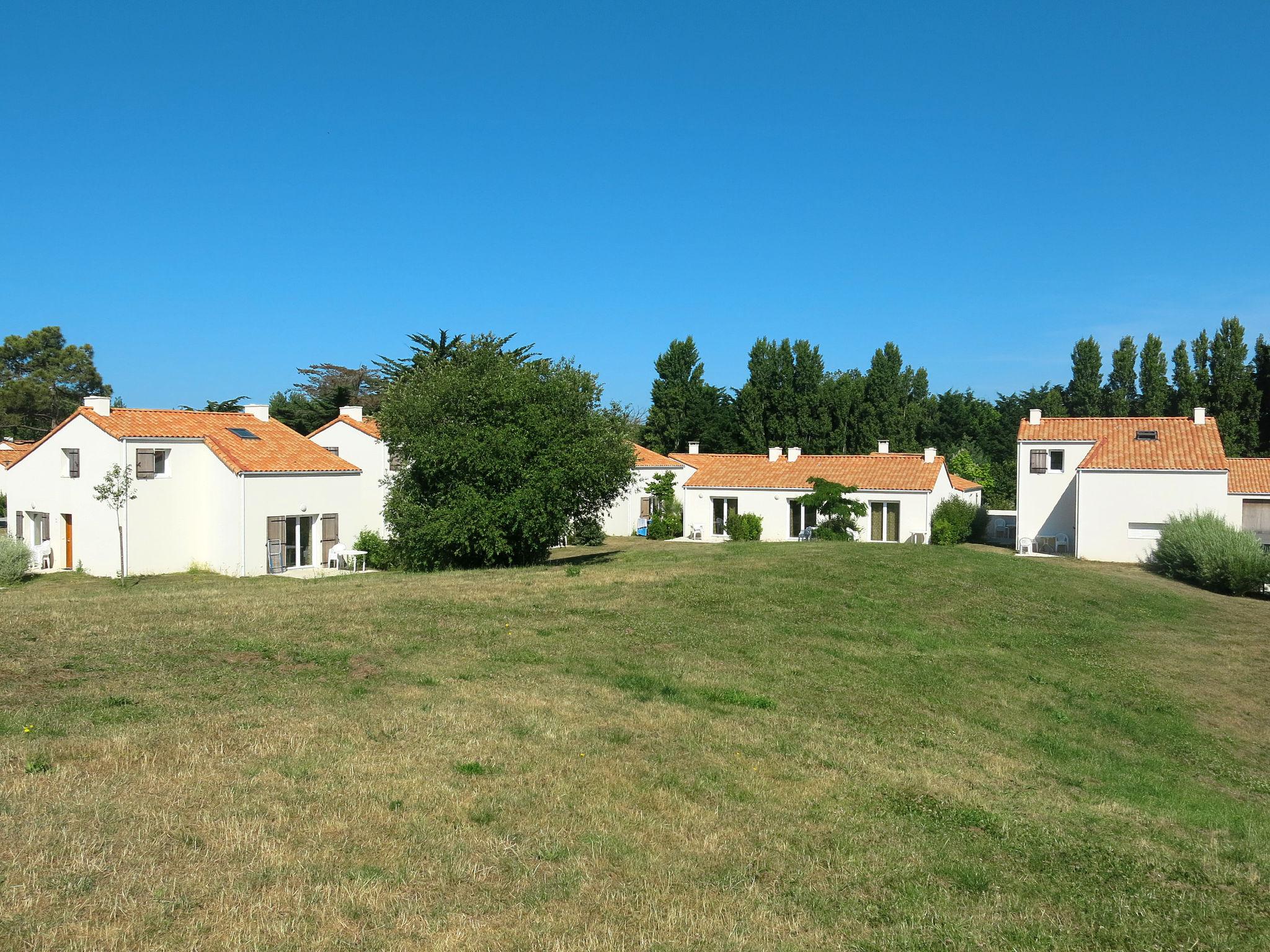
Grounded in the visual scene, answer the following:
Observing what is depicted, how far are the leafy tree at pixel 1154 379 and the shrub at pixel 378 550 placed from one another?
55814 mm

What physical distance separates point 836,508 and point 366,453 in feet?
68.1

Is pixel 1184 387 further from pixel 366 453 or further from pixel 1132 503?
pixel 366 453

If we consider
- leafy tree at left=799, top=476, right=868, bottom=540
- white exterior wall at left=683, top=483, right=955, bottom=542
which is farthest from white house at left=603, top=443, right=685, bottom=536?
leafy tree at left=799, top=476, right=868, bottom=540

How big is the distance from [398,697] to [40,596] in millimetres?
15398

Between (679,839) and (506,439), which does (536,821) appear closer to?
(679,839)

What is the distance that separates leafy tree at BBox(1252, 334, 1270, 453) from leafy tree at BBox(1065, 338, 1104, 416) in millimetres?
10199

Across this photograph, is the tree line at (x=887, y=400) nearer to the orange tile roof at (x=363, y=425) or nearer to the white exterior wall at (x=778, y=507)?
the white exterior wall at (x=778, y=507)

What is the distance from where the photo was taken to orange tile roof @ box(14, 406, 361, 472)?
103 ft

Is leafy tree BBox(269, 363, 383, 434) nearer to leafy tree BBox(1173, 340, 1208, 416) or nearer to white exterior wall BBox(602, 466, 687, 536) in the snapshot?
white exterior wall BBox(602, 466, 687, 536)

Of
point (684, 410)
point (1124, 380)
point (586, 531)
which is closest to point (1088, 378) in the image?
point (1124, 380)

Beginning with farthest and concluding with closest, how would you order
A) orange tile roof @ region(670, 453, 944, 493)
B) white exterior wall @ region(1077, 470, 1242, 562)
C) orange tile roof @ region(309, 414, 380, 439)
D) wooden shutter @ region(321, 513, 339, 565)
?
orange tile roof @ region(670, 453, 944, 493) < orange tile roof @ region(309, 414, 380, 439) < white exterior wall @ region(1077, 470, 1242, 562) < wooden shutter @ region(321, 513, 339, 565)

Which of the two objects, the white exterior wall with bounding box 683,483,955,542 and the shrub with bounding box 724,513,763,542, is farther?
the shrub with bounding box 724,513,763,542

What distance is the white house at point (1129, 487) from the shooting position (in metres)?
36.9

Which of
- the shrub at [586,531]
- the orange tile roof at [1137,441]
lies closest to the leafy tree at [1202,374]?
the orange tile roof at [1137,441]
